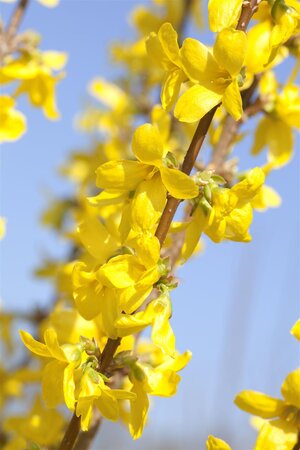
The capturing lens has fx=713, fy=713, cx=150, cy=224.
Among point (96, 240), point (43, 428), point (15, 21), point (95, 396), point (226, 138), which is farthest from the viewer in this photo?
point (15, 21)

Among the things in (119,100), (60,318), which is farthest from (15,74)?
(119,100)

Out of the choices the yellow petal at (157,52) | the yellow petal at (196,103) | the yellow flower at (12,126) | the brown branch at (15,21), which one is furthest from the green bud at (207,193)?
the brown branch at (15,21)

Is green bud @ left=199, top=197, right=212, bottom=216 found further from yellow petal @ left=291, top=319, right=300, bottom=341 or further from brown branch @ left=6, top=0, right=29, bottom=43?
brown branch @ left=6, top=0, right=29, bottom=43

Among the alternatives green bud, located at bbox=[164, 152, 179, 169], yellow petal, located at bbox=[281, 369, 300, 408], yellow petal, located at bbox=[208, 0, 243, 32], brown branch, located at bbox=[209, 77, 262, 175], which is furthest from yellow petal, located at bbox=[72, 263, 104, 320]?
brown branch, located at bbox=[209, 77, 262, 175]

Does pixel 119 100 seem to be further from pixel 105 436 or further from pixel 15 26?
pixel 105 436

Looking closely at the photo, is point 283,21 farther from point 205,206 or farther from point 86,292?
point 86,292

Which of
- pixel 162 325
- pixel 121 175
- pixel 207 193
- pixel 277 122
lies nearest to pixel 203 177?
pixel 207 193
